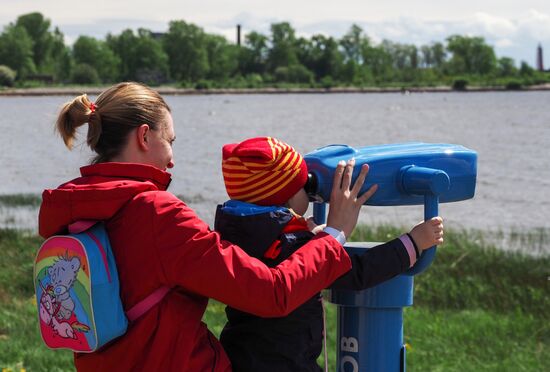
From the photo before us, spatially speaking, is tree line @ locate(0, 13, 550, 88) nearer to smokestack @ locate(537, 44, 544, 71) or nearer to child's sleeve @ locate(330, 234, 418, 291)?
smokestack @ locate(537, 44, 544, 71)

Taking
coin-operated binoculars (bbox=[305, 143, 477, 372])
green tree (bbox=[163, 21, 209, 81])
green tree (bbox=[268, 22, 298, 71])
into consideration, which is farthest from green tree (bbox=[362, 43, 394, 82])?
coin-operated binoculars (bbox=[305, 143, 477, 372])

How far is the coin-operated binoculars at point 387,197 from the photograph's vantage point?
2094mm

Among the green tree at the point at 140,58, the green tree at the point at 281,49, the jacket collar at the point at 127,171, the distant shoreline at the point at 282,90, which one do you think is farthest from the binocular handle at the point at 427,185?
the green tree at the point at 281,49

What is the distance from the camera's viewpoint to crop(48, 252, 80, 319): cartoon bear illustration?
187 centimetres

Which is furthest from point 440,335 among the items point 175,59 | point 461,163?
point 175,59

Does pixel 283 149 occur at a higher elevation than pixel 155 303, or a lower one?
higher

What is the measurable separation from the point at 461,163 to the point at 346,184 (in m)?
0.32

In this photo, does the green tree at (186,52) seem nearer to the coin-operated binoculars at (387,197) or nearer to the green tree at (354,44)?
the green tree at (354,44)

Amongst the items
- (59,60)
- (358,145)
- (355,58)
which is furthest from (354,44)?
(358,145)

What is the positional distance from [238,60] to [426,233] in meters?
108

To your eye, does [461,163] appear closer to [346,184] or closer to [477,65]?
[346,184]

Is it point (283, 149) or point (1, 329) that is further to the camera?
point (1, 329)

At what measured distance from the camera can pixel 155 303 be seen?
190 centimetres

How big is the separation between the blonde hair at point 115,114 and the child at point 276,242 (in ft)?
0.65
